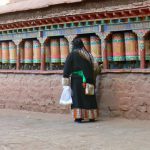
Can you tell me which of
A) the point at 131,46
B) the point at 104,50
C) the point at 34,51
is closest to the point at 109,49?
the point at 104,50

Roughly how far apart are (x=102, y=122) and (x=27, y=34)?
4.07 metres

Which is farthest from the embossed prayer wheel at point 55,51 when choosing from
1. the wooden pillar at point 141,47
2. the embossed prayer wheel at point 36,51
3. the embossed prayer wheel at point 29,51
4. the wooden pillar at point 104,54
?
the wooden pillar at point 141,47

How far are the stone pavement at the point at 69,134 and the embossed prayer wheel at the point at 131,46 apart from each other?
4.77 feet

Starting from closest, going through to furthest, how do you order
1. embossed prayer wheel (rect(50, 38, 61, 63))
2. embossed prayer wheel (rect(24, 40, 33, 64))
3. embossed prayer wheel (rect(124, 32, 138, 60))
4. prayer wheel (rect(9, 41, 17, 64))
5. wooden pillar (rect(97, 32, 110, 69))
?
embossed prayer wheel (rect(124, 32, 138, 60)) < wooden pillar (rect(97, 32, 110, 69)) < embossed prayer wheel (rect(50, 38, 61, 63)) < embossed prayer wheel (rect(24, 40, 33, 64)) < prayer wheel (rect(9, 41, 17, 64))

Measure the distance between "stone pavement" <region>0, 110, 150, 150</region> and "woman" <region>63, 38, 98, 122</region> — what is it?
270 millimetres

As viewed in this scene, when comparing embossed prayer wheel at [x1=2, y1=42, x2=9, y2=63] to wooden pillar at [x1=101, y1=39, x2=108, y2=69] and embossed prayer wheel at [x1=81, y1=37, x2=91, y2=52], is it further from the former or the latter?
wooden pillar at [x1=101, y1=39, x2=108, y2=69]

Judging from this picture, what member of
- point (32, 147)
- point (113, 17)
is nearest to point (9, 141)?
point (32, 147)

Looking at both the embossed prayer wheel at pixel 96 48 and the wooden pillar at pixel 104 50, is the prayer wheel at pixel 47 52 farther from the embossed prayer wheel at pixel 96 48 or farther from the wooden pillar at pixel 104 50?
the wooden pillar at pixel 104 50

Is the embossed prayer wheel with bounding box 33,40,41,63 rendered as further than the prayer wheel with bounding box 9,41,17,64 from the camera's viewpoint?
No

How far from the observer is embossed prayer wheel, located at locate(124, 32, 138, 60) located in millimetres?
10555

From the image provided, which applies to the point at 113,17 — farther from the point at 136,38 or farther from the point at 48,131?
the point at 48,131

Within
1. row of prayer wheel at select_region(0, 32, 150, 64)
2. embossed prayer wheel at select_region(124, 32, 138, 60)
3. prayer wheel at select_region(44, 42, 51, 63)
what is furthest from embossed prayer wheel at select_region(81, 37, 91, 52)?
prayer wheel at select_region(44, 42, 51, 63)

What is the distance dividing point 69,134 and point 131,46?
3.04 metres

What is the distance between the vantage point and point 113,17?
10578 millimetres
